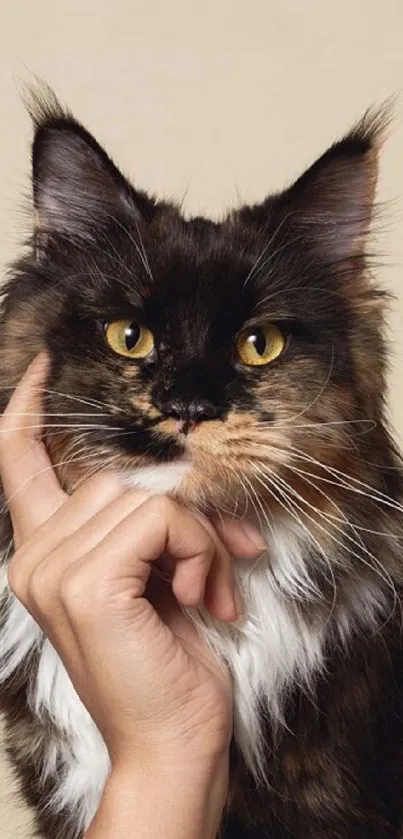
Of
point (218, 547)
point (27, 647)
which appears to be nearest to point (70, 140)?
point (218, 547)

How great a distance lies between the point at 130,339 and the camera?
1.24 meters

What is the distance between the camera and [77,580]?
3.71 ft

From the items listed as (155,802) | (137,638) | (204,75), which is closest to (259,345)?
(137,638)

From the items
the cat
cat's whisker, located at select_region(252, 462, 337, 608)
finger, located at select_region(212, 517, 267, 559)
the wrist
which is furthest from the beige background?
the wrist

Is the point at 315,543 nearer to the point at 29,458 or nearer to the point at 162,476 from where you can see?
the point at 162,476

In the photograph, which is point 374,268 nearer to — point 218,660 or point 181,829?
point 218,660

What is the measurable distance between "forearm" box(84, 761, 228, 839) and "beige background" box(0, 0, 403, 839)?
1.10 m

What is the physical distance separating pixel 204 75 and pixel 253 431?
1.28 meters

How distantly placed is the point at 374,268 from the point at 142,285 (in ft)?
1.20

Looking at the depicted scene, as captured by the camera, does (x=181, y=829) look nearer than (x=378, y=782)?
Yes

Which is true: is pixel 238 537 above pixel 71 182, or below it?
below

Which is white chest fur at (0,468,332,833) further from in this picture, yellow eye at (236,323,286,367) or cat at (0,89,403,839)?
yellow eye at (236,323,286,367)

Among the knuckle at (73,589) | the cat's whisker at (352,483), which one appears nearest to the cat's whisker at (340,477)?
the cat's whisker at (352,483)

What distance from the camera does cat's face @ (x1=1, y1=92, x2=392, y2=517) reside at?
116 centimetres
